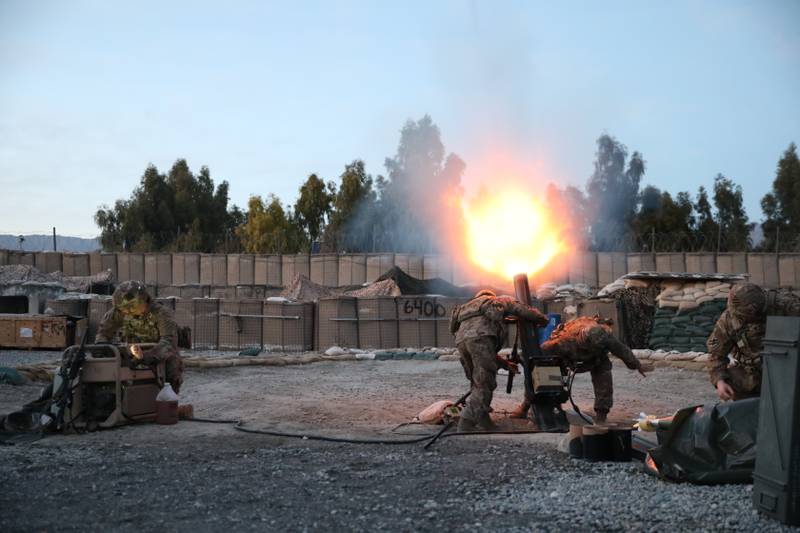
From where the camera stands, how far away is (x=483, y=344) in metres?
8.85

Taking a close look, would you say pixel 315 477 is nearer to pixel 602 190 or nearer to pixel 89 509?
pixel 89 509

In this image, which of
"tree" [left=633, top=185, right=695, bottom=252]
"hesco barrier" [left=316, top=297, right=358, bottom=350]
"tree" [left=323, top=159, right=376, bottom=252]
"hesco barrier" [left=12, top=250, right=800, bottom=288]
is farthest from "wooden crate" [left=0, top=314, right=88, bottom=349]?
"tree" [left=633, top=185, right=695, bottom=252]

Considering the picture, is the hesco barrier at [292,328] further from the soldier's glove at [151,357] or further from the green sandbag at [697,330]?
the soldier's glove at [151,357]

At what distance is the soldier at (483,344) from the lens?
8805 millimetres

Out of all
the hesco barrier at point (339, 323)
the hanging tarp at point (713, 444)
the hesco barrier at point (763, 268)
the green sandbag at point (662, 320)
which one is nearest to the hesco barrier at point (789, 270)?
the hesco barrier at point (763, 268)

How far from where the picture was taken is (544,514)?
5289mm

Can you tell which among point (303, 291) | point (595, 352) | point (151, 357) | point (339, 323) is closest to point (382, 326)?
point (339, 323)

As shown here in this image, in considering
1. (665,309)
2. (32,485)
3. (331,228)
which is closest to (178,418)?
(32,485)

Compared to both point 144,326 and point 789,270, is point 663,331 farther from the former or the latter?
point 144,326

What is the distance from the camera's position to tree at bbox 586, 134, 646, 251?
5053cm

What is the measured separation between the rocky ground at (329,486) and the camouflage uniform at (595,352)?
97 centimetres

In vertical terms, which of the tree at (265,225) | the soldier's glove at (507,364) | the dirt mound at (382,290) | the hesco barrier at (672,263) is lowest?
the soldier's glove at (507,364)

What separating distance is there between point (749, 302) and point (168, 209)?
52.0 m

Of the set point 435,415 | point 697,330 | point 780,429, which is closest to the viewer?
point 780,429
